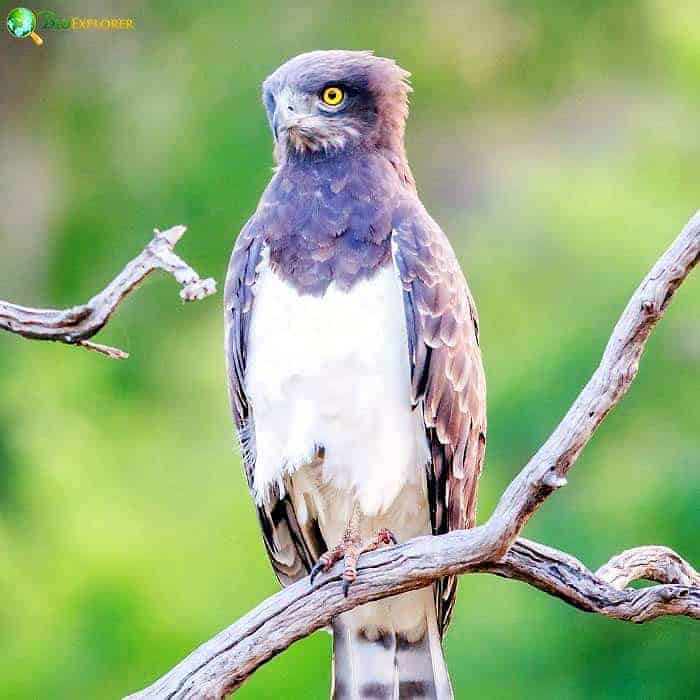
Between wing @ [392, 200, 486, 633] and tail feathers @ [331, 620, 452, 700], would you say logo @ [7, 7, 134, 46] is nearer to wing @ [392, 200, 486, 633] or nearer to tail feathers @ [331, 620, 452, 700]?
wing @ [392, 200, 486, 633]

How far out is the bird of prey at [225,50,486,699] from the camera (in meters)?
3.34

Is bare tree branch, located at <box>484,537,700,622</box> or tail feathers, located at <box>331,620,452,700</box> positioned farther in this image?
tail feathers, located at <box>331,620,452,700</box>

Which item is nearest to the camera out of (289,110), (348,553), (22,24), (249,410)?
(348,553)

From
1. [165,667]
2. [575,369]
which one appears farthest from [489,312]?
[165,667]

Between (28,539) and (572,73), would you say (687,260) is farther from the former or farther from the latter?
(572,73)

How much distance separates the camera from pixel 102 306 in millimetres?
3066

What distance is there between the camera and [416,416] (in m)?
3.42

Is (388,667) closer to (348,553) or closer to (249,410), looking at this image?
(348,553)

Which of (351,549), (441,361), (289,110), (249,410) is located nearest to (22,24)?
(289,110)

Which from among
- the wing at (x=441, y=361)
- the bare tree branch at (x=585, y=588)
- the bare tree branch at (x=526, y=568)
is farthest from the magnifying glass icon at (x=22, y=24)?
the bare tree branch at (x=585, y=588)

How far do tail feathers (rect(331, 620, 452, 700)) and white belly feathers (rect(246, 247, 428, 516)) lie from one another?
0.45 metres

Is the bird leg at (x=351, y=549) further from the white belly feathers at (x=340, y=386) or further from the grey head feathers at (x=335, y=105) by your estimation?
the grey head feathers at (x=335, y=105)

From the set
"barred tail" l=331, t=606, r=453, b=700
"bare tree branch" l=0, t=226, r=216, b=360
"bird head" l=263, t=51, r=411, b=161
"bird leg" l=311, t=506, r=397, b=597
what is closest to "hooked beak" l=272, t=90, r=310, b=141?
"bird head" l=263, t=51, r=411, b=161

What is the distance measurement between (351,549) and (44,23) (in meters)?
2.76
